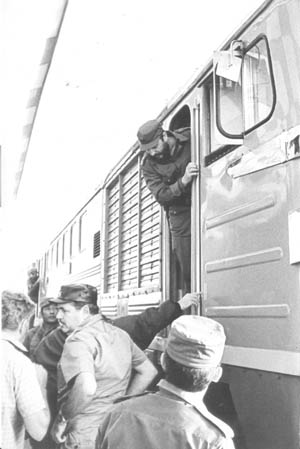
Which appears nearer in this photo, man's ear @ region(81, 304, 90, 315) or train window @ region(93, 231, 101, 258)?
man's ear @ region(81, 304, 90, 315)

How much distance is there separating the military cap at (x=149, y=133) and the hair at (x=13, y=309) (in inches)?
34.5

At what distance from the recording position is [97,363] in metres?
2.11

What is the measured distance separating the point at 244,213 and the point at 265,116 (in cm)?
36

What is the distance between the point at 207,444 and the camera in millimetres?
1491

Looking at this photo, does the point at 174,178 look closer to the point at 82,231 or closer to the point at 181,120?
the point at 181,120

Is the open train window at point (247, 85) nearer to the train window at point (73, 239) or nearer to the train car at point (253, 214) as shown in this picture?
the train car at point (253, 214)

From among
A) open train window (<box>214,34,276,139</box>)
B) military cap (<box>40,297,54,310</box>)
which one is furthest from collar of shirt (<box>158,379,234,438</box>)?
open train window (<box>214,34,276,139</box>)

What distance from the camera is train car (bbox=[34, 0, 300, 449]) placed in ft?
6.54

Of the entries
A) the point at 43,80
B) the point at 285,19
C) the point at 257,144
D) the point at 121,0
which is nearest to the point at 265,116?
the point at 257,144

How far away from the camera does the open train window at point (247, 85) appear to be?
2154 mm

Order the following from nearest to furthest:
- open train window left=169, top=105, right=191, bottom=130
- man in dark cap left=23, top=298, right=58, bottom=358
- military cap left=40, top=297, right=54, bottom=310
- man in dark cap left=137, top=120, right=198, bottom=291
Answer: man in dark cap left=23, top=298, right=58, bottom=358 < military cap left=40, top=297, right=54, bottom=310 < man in dark cap left=137, top=120, right=198, bottom=291 < open train window left=169, top=105, right=191, bottom=130

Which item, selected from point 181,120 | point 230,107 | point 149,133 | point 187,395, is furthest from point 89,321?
point 181,120

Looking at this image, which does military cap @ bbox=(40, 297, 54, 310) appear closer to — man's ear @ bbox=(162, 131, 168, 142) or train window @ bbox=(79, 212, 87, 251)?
man's ear @ bbox=(162, 131, 168, 142)

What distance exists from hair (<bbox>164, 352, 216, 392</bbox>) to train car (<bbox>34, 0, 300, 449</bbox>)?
454mm
